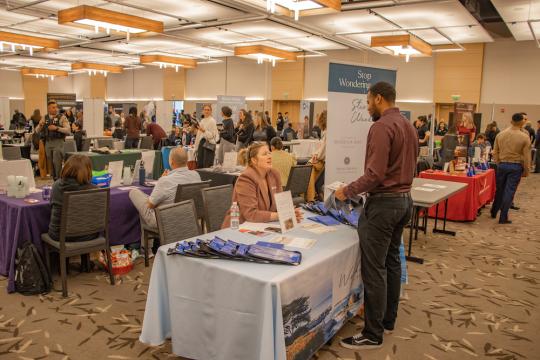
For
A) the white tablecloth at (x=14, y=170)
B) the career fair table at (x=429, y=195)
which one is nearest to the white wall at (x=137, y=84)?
the white tablecloth at (x=14, y=170)

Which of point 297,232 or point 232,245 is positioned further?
point 297,232

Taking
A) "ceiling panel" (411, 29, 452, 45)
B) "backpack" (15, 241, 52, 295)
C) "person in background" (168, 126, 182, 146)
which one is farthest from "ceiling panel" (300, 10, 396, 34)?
"backpack" (15, 241, 52, 295)

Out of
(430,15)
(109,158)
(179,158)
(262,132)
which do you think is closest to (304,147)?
(262,132)

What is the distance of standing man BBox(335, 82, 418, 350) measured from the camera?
8.30ft

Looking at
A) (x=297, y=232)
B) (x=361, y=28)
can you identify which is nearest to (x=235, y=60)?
(x=361, y=28)

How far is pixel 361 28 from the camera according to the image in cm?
1116

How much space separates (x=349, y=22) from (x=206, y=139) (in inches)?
182

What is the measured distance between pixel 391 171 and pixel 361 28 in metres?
9.50

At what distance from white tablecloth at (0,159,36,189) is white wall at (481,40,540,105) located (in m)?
13.6

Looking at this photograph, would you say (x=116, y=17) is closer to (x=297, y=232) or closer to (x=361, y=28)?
(x=361, y=28)

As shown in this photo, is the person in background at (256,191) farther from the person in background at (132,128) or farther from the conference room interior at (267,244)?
the person in background at (132,128)

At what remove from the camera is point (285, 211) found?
113 inches

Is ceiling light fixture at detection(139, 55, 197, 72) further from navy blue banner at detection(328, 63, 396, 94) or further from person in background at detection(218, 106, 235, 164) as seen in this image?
navy blue banner at detection(328, 63, 396, 94)

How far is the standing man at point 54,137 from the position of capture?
8.27 metres
